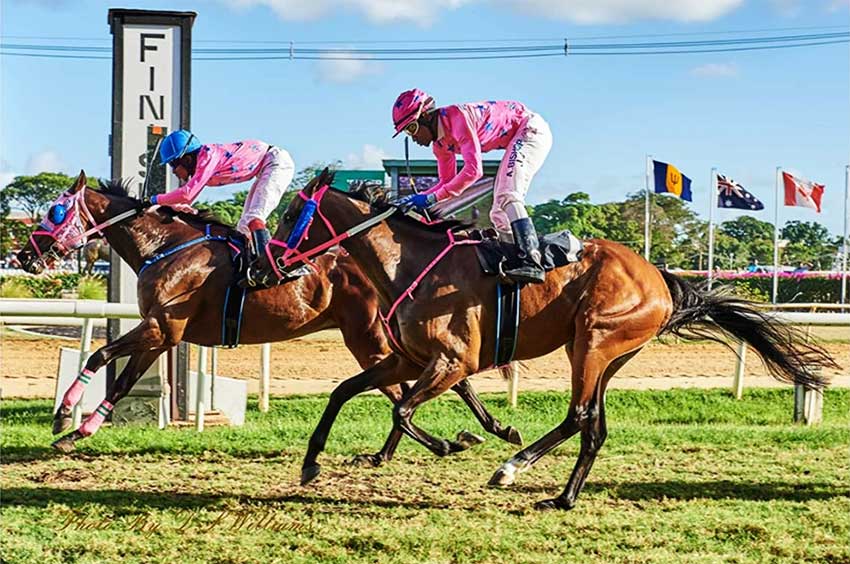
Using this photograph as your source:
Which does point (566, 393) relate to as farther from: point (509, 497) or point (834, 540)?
point (834, 540)

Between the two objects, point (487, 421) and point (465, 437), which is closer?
point (465, 437)

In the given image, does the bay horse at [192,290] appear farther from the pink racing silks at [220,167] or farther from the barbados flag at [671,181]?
the barbados flag at [671,181]

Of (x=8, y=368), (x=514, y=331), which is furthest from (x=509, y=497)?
(x=8, y=368)

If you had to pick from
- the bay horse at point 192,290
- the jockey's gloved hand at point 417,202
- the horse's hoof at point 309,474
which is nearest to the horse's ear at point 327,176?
the jockey's gloved hand at point 417,202

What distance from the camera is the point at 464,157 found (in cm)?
554

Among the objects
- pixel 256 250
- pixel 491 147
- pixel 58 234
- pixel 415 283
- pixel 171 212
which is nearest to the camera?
pixel 415 283

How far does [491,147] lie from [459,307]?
0.99 metres

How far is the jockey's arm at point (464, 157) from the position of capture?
18.0 feet

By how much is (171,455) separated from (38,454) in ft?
2.84

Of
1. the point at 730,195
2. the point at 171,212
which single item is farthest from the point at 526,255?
the point at 730,195

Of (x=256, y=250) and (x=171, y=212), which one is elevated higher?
(x=171, y=212)

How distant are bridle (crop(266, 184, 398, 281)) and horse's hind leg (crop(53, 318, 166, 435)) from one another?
54.8 inches

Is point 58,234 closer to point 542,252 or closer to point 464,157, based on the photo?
point 464,157

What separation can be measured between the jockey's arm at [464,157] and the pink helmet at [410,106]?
0.15 meters
